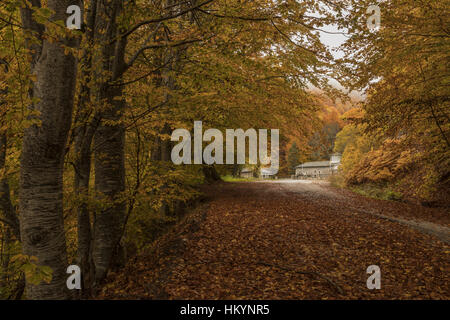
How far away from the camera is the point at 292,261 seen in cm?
471

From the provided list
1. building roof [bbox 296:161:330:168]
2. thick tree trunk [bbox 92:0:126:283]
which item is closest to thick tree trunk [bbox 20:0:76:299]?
thick tree trunk [bbox 92:0:126:283]

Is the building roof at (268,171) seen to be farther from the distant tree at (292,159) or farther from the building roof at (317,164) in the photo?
the building roof at (317,164)

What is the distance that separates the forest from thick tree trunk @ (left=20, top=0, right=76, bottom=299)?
0.6 inches

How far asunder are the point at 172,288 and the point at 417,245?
5259 millimetres

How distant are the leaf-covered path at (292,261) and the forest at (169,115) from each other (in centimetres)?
5

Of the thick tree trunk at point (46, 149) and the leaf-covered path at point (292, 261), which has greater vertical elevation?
the thick tree trunk at point (46, 149)

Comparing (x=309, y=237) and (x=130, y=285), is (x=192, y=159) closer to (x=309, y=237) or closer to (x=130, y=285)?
(x=309, y=237)

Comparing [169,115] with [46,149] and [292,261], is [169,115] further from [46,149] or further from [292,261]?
[292,261]

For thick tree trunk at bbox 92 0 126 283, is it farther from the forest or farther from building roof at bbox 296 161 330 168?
building roof at bbox 296 161 330 168

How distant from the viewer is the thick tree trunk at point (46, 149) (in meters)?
2.93

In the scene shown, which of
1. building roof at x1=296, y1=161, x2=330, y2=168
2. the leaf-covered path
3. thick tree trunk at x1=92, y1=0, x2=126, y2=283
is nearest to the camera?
the leaf-covered path

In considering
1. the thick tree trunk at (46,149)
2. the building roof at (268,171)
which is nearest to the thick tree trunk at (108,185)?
the thick tree trunk at (46,149)

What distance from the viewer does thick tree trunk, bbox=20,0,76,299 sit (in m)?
2.93
